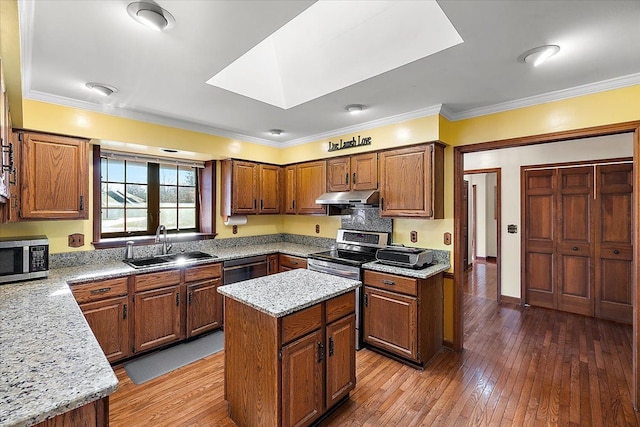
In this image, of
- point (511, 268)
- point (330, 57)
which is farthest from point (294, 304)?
point (511, 268)

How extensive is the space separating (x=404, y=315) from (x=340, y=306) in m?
0.94

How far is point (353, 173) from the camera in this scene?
3.68 meters

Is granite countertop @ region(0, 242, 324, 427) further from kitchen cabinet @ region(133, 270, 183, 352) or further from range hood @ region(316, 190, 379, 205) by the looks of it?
range hood @ region(316, 190, 379, 205)

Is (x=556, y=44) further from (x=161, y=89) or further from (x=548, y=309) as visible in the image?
(x=548, y=309)

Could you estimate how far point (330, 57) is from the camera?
2.48m

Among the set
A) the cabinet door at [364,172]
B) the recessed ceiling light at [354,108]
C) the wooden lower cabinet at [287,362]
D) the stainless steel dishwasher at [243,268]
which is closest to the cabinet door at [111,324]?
the stainless steel dishwasher at [243,268]

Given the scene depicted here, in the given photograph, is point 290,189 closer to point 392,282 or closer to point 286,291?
point 392,282

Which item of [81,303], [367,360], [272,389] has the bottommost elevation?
[367,360]

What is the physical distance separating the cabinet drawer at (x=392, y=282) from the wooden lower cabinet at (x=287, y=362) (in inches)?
30.5

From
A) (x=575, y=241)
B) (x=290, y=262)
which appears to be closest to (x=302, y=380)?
(x=290, y=262)

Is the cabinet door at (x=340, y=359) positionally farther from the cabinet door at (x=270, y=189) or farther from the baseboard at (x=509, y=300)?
the baseboard at (x=509, y=300)

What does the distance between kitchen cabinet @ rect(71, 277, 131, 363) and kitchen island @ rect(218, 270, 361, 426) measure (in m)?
1.32

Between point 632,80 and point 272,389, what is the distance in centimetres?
339

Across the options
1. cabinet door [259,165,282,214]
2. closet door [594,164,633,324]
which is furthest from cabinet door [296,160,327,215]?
closet door [594,164,633,324]
